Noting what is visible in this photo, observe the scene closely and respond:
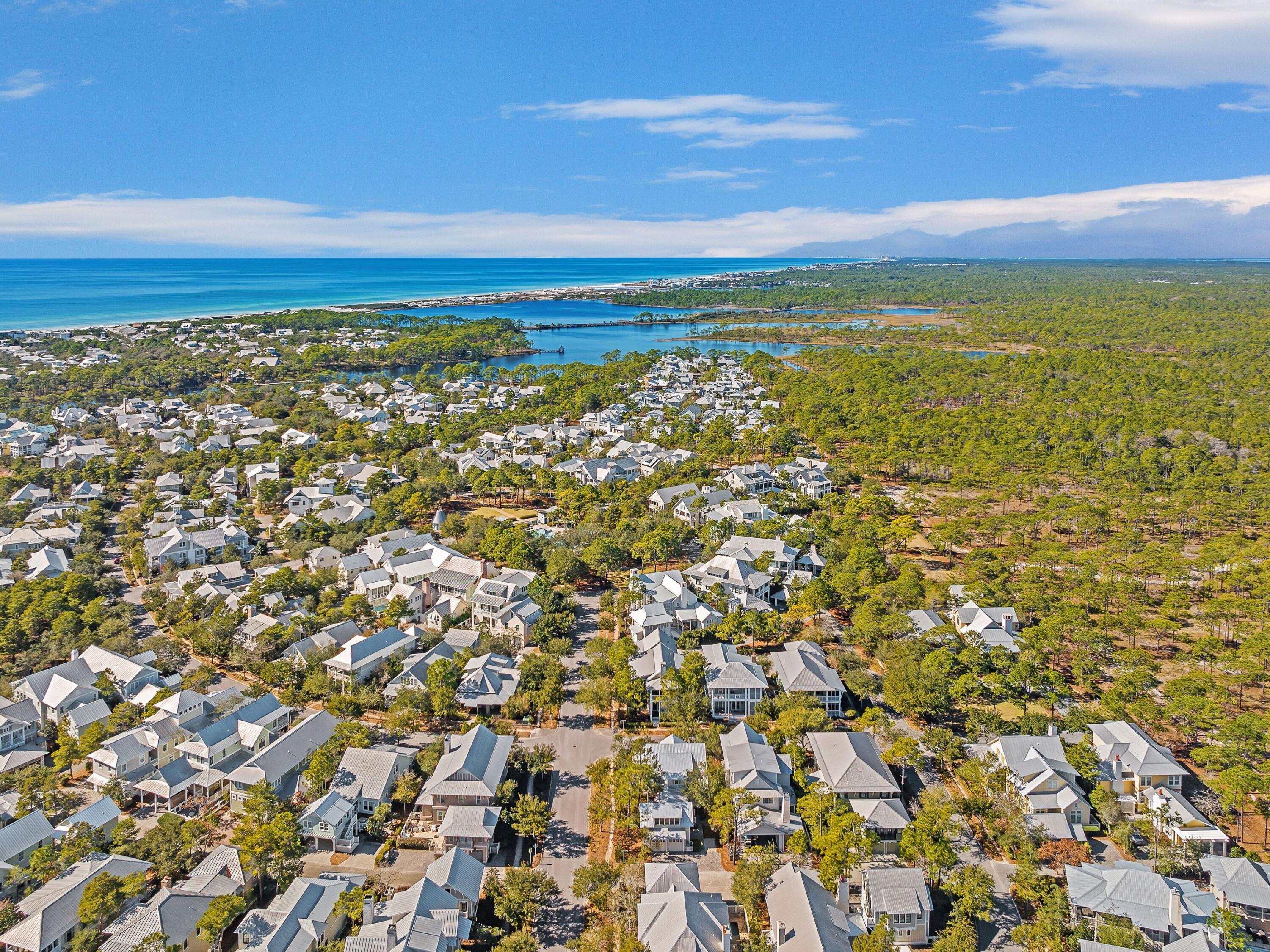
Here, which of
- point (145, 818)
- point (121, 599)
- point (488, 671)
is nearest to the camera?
point (145, 818)

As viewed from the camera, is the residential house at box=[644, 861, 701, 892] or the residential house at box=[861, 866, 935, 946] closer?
the residential house at box=[861, 866, 935, 946]

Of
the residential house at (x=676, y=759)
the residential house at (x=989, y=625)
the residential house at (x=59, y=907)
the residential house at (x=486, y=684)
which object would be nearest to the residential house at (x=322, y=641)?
the residential house at (x=486, y=684)

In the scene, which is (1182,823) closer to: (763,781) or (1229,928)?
(1229,928)

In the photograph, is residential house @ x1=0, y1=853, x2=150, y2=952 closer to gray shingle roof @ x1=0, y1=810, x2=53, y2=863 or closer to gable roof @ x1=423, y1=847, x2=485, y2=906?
gray shingle roof @ x1=0, y1=810, x2=53, y2=863

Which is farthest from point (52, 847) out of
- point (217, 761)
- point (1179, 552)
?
point (1179, 552)

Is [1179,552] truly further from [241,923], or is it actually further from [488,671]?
[241,923]

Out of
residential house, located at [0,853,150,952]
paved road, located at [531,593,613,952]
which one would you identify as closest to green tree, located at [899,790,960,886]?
paved road, located at [531,593,613,952]
